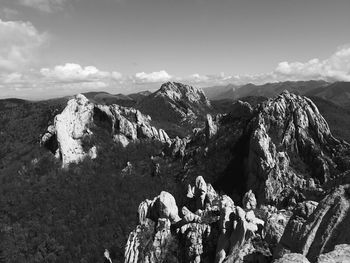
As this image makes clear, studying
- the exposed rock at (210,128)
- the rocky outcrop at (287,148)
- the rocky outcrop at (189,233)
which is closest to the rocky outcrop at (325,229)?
the rocky outcrop at (189,233)

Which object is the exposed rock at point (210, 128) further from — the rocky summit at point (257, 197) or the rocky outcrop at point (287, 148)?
the rocky outcrop at point (287, 148)

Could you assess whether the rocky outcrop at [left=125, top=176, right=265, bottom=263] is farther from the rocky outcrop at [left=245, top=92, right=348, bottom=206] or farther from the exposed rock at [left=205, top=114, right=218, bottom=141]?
the exposed rock at [left=205, top=114, right=218, bottom=141]

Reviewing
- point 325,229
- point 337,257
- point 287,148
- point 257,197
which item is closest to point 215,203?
point 257,197

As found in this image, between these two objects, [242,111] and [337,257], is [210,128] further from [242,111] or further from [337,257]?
[337,257]

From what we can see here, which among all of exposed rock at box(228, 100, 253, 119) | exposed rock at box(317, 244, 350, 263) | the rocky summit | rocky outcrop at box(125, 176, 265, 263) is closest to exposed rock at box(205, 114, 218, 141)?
the rocky summit

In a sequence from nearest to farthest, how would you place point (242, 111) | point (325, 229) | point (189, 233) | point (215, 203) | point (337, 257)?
point (337, 257), point (325, 229), point (189, 233), point (215, 203), point (242, 111)

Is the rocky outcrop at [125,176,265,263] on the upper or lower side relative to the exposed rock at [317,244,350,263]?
lower
